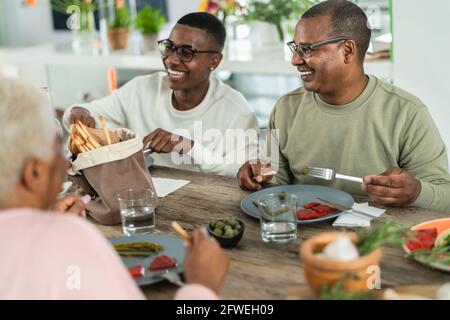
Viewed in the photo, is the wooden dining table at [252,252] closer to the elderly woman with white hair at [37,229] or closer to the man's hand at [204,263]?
the man's hand at [204,263]

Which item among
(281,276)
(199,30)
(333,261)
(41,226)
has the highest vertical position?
(199,30)

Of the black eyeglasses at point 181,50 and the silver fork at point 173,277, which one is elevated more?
the black eyeglasses at point 181,50

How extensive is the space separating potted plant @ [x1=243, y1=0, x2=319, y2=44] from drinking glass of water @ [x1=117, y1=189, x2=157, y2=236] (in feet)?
7.57

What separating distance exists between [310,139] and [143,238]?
2.77 ft

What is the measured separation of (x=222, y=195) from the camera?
2.00m

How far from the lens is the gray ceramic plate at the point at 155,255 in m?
1.41

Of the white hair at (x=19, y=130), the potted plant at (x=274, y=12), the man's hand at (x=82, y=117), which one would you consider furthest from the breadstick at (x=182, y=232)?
the potted plant at (x=274, y=12)

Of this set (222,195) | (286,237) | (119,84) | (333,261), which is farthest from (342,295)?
(119,84)

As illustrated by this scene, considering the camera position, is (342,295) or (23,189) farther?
(342,295)

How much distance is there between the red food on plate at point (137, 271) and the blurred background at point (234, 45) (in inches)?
56.3

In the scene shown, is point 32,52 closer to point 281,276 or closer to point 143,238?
point 143,238

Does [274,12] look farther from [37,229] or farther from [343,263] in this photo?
[37,229]

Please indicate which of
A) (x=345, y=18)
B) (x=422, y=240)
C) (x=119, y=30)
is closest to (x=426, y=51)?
(x=345, y=18)

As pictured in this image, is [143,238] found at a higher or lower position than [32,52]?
lower
